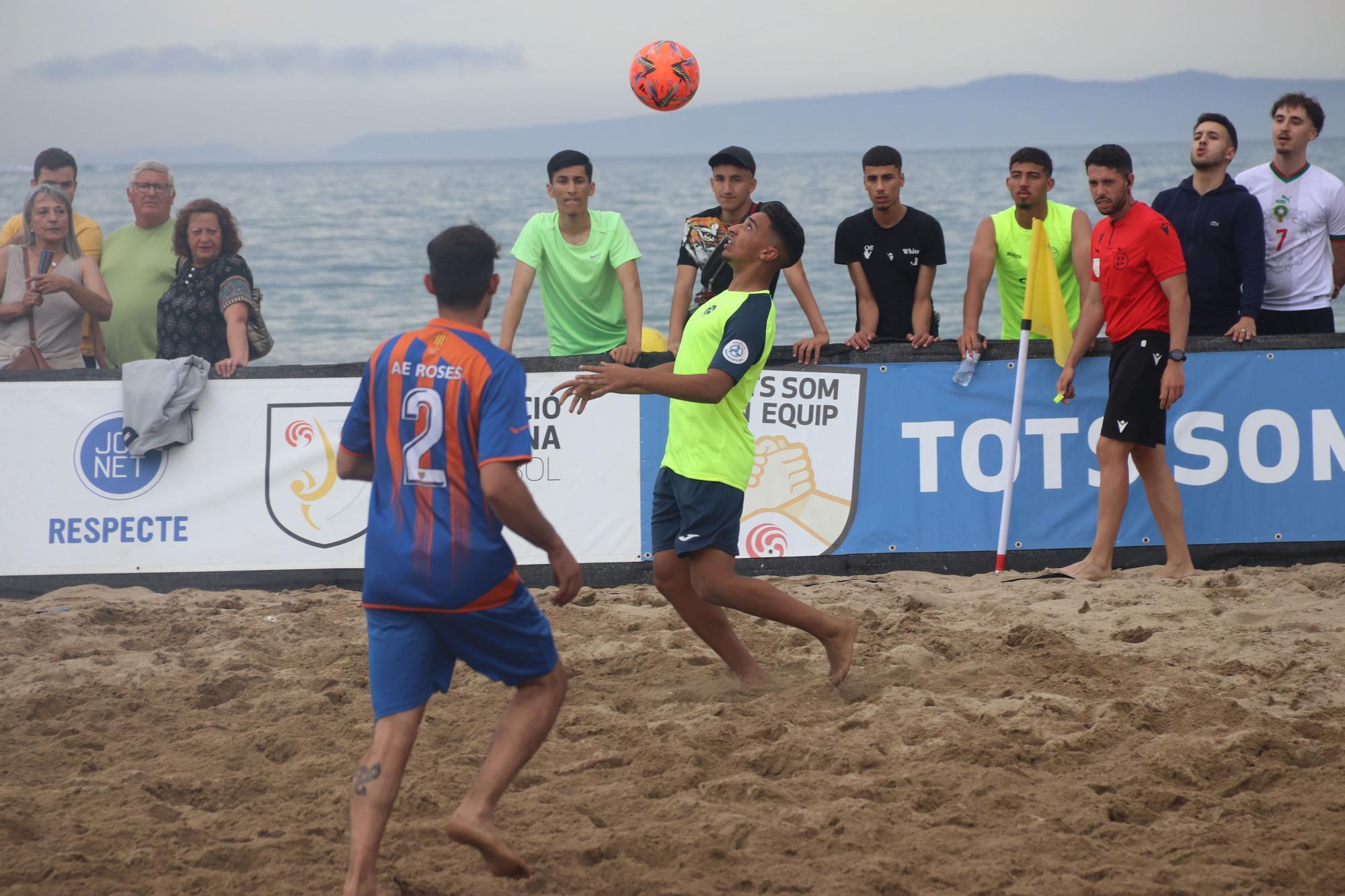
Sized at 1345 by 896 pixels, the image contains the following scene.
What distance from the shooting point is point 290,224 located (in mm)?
45688

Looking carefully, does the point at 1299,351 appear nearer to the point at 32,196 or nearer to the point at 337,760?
the point at 337,760

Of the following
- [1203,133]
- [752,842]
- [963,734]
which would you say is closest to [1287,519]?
[1203,133]

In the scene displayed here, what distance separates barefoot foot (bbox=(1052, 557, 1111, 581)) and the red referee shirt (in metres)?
1.20

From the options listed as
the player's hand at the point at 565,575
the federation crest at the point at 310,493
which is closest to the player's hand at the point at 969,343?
the federation crest at the point at 310,493

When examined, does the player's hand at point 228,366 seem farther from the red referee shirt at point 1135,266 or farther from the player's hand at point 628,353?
the red referee shirt at point 1135,266

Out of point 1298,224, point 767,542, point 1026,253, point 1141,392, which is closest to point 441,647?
point 767,542

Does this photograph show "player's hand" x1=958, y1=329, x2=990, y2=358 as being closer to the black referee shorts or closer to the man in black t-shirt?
the man in black t-shirt

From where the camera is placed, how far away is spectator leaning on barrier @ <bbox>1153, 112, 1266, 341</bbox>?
692 centimetres

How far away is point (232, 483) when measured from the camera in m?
7.34

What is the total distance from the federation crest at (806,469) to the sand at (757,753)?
0.78 metres

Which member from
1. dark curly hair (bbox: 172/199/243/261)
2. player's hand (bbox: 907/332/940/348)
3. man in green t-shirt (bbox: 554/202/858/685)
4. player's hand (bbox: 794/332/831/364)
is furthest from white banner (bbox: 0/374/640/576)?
man in green t-shirt (bbox: 554/202/858/685)

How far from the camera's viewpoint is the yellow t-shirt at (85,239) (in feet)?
25.9

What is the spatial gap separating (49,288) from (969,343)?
5.33m

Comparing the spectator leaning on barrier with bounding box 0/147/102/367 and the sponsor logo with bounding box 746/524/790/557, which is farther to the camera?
the spectator leaning on barrier with bounding box 0/147/102/367
